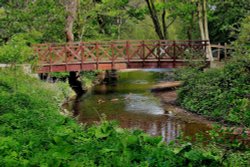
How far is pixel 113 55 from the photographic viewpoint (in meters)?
20.4

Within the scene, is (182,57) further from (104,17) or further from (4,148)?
(4,148)

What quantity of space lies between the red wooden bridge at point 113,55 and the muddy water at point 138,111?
1624 millimetres

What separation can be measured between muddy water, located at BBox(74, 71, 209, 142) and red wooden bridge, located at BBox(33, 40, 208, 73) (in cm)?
162

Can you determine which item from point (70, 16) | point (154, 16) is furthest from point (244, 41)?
point (70, 16)

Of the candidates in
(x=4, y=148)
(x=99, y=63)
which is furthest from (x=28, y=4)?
(x=4, y=148)

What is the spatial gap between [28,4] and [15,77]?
949 cm

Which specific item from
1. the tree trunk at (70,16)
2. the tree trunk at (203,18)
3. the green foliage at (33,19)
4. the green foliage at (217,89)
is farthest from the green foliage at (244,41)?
the green foliage at (33,19)

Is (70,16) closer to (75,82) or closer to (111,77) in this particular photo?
(75,82)

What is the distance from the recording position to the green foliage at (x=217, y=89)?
13.7 m

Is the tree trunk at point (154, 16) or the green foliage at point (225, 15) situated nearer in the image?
the green foliage at point (225, 15)

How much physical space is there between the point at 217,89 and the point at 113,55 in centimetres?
702

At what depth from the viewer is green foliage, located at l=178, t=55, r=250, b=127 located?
13.7m

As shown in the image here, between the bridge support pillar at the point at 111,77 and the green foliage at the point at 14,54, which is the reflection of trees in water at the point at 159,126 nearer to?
the green foliage at the point at 14,54

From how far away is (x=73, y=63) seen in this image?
1989cm
